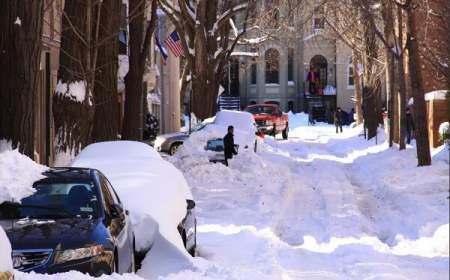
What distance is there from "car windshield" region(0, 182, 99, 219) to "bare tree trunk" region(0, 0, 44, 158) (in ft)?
11.8

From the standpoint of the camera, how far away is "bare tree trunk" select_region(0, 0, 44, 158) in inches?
480

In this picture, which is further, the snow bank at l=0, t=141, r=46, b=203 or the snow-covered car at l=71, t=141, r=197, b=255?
the snow-covered car at l=71, t=141, r=197, b=255

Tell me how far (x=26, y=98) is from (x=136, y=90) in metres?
10.1

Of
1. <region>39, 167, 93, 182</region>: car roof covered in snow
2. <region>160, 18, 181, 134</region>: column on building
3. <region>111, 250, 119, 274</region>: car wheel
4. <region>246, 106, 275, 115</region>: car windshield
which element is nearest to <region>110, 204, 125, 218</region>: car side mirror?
<region>39, 167, 93, 182</region>: car roof covered in snow

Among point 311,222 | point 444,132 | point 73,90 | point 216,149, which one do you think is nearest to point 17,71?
point 73,90

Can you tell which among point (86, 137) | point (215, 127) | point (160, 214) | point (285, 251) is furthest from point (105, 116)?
point (215, 127)

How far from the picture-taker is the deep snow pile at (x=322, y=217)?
1084 centimetres

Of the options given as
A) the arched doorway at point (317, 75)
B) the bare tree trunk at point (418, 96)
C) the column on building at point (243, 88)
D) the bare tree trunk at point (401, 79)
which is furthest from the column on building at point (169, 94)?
the bare tree trunk at point (418, 96)

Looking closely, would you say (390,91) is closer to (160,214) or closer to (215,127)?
(215,127)

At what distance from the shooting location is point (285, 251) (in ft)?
40.3

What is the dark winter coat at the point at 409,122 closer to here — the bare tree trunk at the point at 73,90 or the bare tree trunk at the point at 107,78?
the bare tree trunk at the point at 107,78

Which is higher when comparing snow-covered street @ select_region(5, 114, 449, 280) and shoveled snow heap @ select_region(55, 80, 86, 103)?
shoveled snow heap @ select_region(55, 80, 86, 103)

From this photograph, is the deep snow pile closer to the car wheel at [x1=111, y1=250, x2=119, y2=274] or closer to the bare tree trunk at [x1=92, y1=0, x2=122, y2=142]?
the car wheel at [x1=111, y1=250, x2=119, y2=274]

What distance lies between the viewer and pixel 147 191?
10.7 m
